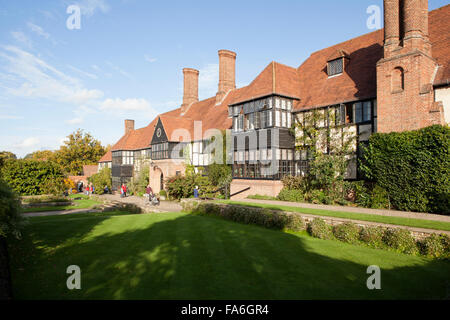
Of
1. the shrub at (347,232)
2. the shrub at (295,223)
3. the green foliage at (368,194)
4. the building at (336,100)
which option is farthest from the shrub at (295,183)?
the shrub at (347,232)

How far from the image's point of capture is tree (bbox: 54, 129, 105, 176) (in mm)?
54500

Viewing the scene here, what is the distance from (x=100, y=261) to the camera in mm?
7691

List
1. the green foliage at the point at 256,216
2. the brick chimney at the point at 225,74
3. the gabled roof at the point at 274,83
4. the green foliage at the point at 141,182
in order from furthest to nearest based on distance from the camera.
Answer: the green foliage at the point at 141,182 < the brick chimney at the point at 225,74 < the gabled roof at the point at 274,83 < the green foliage at the point at 256,216

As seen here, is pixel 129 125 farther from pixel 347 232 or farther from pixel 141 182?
pixel 347 232

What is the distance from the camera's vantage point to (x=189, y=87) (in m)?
39.1

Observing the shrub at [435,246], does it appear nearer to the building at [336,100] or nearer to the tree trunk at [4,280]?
the building at [336,100]

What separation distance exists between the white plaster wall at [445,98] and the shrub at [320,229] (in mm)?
8537

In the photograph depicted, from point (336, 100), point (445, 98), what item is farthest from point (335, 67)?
point (445, 98)

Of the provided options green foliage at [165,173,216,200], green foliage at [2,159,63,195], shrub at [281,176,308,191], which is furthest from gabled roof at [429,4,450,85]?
green foliage at [2,159,63,195]

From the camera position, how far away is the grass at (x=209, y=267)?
594 centimetres

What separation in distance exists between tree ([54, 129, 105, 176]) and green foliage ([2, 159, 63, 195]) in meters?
32.0

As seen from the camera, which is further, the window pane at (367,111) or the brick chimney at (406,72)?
the window pane at (367,111)
